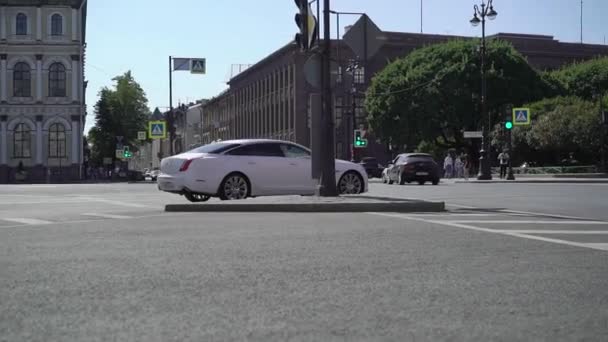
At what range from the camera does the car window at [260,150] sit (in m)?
17.3

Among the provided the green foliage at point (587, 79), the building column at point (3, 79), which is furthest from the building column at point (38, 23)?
the green foliage at point (587, 79)

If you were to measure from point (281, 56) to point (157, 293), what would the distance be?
8145 centimetres

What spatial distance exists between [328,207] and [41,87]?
59402mm

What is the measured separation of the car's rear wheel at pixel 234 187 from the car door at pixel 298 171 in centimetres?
108

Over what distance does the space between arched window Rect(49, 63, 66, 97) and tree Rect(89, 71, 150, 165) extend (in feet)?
53.1

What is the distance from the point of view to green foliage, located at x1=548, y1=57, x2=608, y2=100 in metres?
71.0

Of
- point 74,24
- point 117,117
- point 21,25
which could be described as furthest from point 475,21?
point 117,117

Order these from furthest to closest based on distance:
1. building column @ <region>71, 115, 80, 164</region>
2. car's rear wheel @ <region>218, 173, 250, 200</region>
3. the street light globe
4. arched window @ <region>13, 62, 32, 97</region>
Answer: building column @ <region>71, 115, 80, 164</region>
arched window @ <region>13, 62, 32, 97</region>
the street light globe
car's rear wheel @ <region>218, 173, 250, 200</region>

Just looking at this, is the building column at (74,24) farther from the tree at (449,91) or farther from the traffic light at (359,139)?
the traffic light at (359,139)

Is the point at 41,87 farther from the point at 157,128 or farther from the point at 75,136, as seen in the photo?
the point at 157,128

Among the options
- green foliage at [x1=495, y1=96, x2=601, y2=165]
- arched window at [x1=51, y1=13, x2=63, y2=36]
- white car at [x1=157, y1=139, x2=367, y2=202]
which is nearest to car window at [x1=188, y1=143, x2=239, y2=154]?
white car at [x1=157, y1=139, x2=367, y2=202]

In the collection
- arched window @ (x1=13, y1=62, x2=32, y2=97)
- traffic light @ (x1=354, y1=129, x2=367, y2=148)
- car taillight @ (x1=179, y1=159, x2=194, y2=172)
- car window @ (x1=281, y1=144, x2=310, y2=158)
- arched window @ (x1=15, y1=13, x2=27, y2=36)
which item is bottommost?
car taillight @ (x1=179, y1=159, x2=194, y2=172)

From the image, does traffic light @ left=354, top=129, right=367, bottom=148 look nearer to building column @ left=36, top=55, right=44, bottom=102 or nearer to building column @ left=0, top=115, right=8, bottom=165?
building column @ left=36, top=55, right=44, bottom=102

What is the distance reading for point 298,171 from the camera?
18062mm
